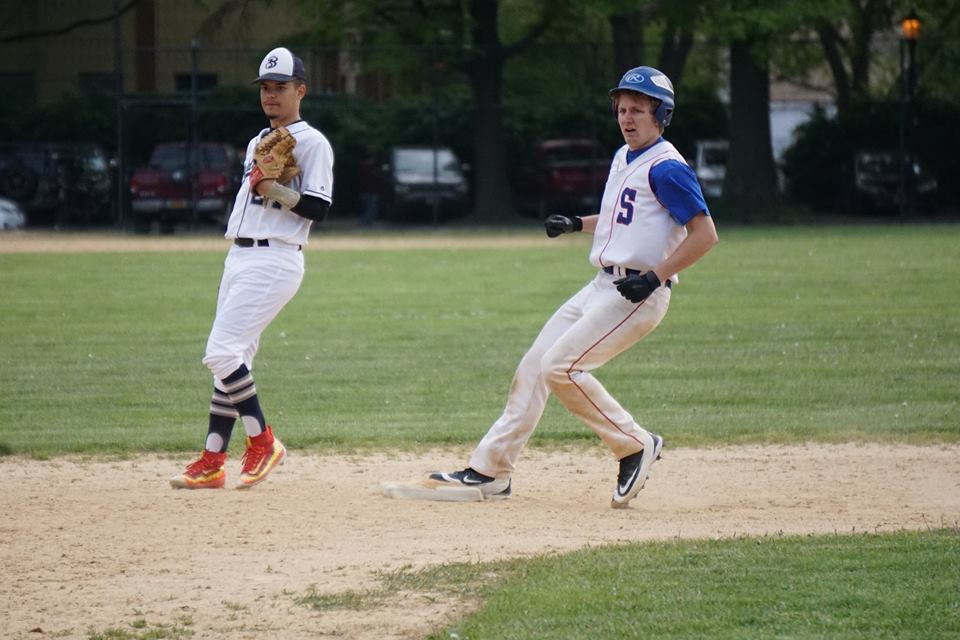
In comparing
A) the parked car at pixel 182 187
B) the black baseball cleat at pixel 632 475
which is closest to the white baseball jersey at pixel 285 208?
the black baseball cleat at pixel 632 475

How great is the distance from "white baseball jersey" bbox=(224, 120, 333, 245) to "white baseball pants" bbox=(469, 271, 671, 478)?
137 cm

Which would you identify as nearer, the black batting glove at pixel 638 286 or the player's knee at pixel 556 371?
the black batting glove at pixel 638 286

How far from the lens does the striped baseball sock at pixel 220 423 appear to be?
7547 millimetres

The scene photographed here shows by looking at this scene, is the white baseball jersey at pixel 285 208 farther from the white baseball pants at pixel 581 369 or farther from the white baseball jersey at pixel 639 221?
the white baseball jersey at pixel 639 221

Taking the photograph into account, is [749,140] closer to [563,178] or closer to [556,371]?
→ [563,178]

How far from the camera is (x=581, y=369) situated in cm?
697

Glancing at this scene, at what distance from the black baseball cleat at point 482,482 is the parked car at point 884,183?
27.0 meters

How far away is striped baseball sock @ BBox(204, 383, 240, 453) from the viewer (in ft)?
24.8

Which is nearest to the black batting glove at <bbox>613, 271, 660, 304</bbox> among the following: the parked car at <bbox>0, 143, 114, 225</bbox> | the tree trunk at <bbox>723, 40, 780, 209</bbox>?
the tree trunk at <bbox>723, 40, 780, 209</bbox>

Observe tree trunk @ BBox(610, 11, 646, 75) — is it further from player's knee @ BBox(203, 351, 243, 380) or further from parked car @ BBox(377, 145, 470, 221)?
player's knee @ BBox(203, 351, 243, 380)

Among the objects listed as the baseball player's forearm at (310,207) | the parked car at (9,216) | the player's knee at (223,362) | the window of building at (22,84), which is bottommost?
the parked car at (9,216)

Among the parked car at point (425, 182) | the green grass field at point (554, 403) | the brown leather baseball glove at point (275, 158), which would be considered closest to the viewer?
the green grass field at point (554, 403)

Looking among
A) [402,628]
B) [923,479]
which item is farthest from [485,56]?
[402,628]

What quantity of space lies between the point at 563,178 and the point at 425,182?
328cm
